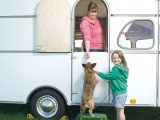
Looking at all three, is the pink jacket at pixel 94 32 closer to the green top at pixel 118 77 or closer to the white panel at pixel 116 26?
the white panel at pixel 116 26

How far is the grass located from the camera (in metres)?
9.07

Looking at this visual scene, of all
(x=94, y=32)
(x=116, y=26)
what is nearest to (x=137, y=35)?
(x=116, y=26)

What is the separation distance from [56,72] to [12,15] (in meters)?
1.38

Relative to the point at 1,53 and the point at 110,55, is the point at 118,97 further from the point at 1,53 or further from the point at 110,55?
the point at 1,53

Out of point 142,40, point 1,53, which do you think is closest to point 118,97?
point 142,40

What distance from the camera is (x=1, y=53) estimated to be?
848 centimetres

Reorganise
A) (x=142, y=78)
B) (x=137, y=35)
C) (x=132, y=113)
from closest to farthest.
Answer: (x=142, y=78) → (x=137, y=35) → (x=132, y=113)

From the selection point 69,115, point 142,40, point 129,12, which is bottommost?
point 69,115

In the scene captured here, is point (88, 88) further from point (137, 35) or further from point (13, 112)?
point (13, 112)

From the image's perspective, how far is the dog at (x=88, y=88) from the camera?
312 inches

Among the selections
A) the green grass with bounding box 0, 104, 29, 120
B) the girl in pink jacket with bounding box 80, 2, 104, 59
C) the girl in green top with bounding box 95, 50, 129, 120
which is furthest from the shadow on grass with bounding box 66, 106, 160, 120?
the girl in pink jacket with bounding box 80, 2, 104, 59

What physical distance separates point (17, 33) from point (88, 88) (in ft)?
5.75

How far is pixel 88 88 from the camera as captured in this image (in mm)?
7957

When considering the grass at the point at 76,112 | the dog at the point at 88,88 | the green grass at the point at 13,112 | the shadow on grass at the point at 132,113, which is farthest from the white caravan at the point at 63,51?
the shadow on grass at the point at 132,113
